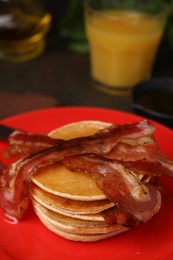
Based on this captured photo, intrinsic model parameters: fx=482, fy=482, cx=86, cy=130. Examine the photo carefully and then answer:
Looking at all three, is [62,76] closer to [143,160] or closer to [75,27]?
[75,27]

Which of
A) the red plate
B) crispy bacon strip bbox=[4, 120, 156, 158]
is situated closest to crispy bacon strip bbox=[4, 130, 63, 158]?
crispy bacon strip bbox=[4, 120, 156, 158]

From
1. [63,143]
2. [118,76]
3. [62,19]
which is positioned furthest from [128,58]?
[63,143]

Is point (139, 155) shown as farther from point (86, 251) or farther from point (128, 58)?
point (128, 58)

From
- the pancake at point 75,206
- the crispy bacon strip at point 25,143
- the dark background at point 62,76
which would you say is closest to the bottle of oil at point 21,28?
the dark background at point 62,76

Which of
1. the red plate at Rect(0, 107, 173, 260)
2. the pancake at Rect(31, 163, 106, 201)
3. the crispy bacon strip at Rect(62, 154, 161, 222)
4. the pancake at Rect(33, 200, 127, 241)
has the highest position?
the crispy bacon strip at Rect(62, 154, 161, 222)

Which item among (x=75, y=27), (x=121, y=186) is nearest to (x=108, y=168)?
(x=121, y=186)

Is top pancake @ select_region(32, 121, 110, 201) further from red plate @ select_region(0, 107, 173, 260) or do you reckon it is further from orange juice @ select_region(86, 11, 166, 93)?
orange juice @ select_region(86, 11, 166, 93)

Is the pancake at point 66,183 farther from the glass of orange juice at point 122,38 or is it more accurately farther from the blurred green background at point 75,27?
the blurred green background at point 75,27
